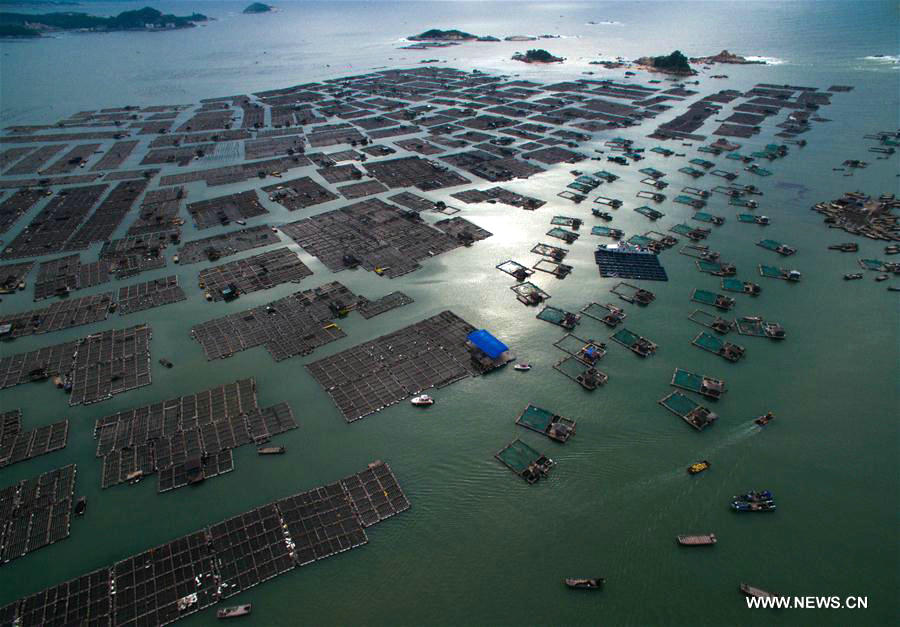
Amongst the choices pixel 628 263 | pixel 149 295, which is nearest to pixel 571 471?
pixel 628 263

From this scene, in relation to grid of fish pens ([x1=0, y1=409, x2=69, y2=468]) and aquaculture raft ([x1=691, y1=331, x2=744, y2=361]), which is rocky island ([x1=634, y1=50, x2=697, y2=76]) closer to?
aquaculture raft ([x1=691, y1=331, x2=744, y2=361])

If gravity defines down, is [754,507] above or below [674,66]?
below

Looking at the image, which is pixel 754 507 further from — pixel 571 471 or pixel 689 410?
pixel 571 471

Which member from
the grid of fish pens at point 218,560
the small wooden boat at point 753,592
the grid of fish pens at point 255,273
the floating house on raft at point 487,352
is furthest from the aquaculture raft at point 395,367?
the small wooden boat at point 753,592

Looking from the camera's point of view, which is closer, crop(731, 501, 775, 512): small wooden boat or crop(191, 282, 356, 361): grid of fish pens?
crop(731, 501, 775, 512): small wooden boat

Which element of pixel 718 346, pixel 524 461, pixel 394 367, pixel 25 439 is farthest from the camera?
pixel 718 346

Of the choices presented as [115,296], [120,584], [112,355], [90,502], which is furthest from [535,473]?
[115,296]

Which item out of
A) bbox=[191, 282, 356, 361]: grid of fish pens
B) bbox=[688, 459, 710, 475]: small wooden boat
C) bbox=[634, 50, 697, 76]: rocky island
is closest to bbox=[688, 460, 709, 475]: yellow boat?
bbox=[688, 459, 710, 475]: small wooden boat
